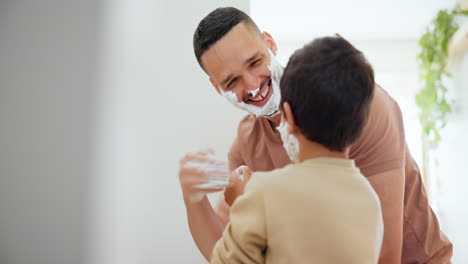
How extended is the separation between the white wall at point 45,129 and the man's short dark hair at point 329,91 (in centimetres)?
67

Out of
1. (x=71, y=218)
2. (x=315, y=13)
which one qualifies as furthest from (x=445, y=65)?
(x=71, y=218)

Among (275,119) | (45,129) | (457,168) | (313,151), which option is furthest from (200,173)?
(457,168)

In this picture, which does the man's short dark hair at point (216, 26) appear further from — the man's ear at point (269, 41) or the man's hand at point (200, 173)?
the man's hand at point (200, 173)

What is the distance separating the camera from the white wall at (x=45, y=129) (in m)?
0.98

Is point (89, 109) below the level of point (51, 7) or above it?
below

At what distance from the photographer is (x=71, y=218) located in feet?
3.27

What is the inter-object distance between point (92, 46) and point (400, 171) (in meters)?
0.86

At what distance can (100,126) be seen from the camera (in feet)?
3.38

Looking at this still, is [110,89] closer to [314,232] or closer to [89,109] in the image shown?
[89,109]

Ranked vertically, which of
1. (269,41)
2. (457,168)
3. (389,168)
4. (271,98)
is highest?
(269,41)

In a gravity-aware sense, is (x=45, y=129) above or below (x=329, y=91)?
below

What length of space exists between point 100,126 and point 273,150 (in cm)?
48

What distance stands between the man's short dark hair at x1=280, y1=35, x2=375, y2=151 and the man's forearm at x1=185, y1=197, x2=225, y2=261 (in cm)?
29

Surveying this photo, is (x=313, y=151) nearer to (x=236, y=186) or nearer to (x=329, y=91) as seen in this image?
(x=329, y=91)
